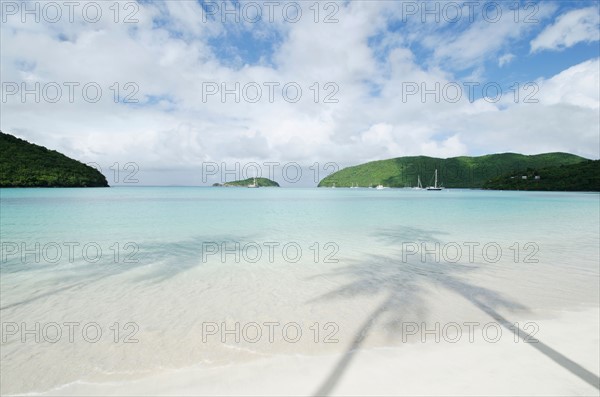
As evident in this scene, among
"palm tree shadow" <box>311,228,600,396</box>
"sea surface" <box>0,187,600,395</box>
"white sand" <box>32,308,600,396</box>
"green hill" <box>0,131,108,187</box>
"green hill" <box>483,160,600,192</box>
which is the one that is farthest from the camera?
"green hill" <box>483,160,600,192</box>

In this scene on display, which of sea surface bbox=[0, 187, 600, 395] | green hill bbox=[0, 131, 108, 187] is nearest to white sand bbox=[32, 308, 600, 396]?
sea surface bbox=[0, 187, 600, 395]

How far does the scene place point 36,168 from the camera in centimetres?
11944

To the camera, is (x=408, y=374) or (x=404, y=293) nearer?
(x=408, y=374)

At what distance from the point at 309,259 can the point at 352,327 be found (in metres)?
6.66

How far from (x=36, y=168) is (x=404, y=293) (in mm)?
155505

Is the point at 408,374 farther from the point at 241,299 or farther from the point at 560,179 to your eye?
the point at 560,179

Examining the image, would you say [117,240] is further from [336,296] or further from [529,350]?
[529,350]

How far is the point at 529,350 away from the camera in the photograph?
5.17 m

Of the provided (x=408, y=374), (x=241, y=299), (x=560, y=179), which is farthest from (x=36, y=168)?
(x=560, y=179)

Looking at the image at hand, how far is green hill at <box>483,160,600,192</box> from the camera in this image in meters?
137

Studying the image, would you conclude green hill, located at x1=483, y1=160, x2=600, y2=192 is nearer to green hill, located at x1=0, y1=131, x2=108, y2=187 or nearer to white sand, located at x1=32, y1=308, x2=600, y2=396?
white sand, located at x1=32, y1=308, x2=600, y2=396

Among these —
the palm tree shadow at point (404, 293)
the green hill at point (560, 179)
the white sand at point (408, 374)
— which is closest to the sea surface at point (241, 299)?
the palm tree shadow at point (404, 293)

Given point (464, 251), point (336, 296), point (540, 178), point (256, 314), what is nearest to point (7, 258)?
point (256, 314)

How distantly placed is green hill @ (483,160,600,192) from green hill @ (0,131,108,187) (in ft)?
719
